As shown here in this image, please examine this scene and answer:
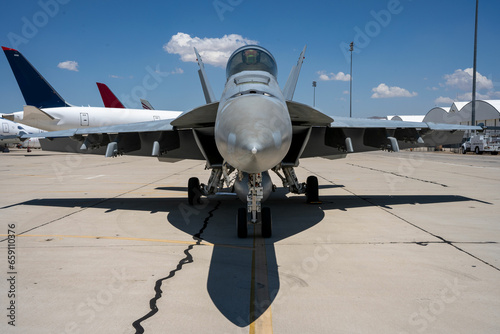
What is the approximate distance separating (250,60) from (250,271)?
4811 mm

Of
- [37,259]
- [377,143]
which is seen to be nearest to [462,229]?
[377,143]

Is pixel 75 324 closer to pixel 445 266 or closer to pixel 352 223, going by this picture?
pixel 445 266

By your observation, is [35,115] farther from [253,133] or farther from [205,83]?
[253,133]

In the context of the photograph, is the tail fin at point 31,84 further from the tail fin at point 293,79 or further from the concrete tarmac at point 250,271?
the tail fin at point 293,79

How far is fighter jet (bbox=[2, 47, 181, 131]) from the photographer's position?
1314 inches

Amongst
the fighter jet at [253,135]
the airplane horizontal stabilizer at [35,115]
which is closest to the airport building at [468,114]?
the fighter jet at [253,135]

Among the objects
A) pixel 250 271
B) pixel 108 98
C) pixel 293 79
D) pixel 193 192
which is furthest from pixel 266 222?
pixel 108 98

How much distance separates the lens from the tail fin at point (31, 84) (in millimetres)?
32875

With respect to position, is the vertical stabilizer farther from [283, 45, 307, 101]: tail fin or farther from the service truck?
the service truck

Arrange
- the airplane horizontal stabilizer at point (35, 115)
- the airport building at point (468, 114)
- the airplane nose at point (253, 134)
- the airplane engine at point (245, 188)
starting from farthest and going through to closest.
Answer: the airport building at point (468, 114) < the airplane horizontal stabilizer at point (35, 115) < the airplane engine at point (245, 188) < the airplane nose at point (253, 134)

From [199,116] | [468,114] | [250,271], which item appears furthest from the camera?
[468,114]

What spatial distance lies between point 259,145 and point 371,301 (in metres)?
2.10

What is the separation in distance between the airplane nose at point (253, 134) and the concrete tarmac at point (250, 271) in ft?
4.95

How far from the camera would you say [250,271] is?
4.76 metres
